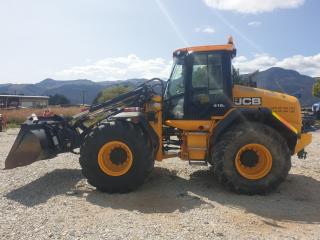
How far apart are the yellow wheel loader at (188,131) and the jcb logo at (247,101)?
0.8 inches

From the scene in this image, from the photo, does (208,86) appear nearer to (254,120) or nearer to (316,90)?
(254,120)

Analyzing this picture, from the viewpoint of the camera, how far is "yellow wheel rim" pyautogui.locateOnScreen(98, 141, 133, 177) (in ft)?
26.5

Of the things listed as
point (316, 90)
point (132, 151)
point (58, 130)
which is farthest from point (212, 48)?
point (316, 90)

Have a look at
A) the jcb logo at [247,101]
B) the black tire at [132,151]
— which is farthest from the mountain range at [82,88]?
the black tire at [132,151]

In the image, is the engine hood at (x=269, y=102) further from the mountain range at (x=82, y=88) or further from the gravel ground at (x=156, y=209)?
the mountain range at (x=82, y=88)

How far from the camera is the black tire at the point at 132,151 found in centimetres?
800

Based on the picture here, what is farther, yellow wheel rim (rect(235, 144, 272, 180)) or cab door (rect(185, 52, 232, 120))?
cab door (rect(185, 52, 232, 120))

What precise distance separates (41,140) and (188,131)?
305 centimetres

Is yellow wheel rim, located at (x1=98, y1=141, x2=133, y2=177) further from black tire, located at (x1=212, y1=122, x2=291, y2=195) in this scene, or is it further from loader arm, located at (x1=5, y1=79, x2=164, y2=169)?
black tire, located at (x1=212, y1=122, x2=291, y2=195)

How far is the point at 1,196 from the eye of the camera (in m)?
7.62

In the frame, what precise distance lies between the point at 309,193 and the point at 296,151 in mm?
957

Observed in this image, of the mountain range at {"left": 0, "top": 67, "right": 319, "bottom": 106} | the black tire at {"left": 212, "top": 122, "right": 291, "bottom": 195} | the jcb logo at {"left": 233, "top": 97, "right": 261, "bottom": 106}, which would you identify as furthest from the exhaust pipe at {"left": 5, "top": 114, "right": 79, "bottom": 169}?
the mountain range at {"left": 0, "top": 67, "right": 319, "bottom": 106}

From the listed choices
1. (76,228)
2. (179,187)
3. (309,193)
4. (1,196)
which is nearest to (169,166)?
(179,187)

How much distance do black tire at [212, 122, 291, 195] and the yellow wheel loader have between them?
19 mm
